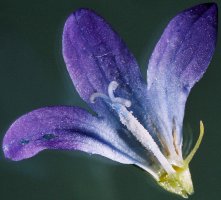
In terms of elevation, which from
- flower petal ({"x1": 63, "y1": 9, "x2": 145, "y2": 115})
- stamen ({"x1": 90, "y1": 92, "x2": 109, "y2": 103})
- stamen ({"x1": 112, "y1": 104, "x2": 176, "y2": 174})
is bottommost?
stamen ({"x1": 112, "y1": 104, "x2": 176, "y2": 174})

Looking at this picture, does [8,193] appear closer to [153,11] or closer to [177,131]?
[177,131]

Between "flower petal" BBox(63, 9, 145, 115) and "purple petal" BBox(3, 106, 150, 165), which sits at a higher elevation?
"flower petal" BBox(63, 9, 145, 115)

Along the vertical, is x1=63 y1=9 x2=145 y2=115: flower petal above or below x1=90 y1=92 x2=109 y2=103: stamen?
above

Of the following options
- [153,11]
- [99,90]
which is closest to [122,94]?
[99,90]

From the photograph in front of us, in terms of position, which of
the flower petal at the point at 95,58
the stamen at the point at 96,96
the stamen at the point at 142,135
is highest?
the flower petal at the point at 95,58

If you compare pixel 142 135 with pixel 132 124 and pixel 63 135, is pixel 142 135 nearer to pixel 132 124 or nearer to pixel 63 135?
pixel 132 124

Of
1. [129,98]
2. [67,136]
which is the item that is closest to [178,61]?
[129,98]
